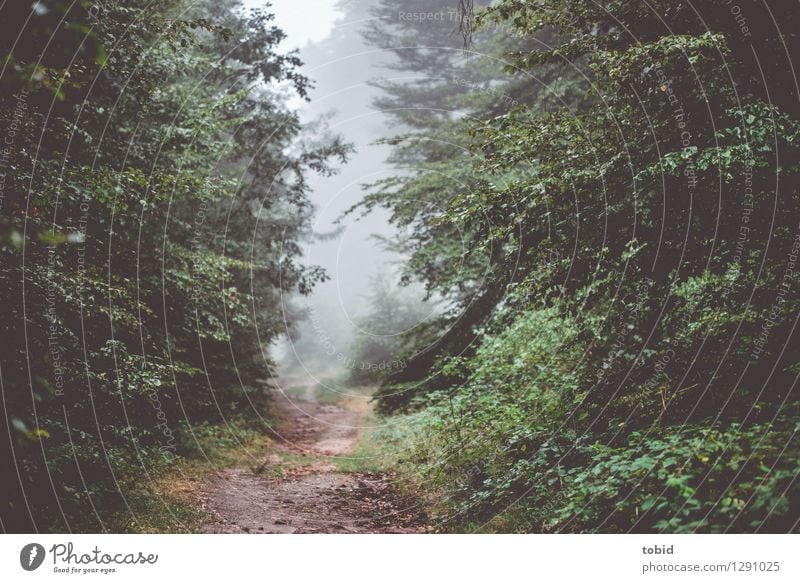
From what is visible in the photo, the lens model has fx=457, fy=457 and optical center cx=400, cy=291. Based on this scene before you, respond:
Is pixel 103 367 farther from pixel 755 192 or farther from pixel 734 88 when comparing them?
pixel 734 88

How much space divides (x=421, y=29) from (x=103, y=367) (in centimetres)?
1601

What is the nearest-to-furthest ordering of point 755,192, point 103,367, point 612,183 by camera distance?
point 755,192 → point 612,183 → point 103,367

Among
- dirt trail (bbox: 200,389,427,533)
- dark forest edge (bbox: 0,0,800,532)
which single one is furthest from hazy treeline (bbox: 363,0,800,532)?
dirt trail (bbox: 200,389,427,533)

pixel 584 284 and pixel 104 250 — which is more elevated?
pixel 104 250

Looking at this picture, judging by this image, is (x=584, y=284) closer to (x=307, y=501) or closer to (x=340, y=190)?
(x=307, y=501)

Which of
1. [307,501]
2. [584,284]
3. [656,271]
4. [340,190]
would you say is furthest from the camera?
[340,190]

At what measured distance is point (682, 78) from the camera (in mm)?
4766

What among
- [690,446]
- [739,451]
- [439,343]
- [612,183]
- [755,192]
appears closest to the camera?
[739,451]

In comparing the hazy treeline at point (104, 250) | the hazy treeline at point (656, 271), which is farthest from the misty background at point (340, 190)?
the hazy treeline at point (656, 271)

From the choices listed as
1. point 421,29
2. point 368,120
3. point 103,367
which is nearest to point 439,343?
point 103,367

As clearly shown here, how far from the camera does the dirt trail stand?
17.6 feet

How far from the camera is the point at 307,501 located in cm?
666

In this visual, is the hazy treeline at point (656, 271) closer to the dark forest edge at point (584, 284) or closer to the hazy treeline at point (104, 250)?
the dark forest edge at point (584, 284)

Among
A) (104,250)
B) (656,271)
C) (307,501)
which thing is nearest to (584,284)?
(656,271)
